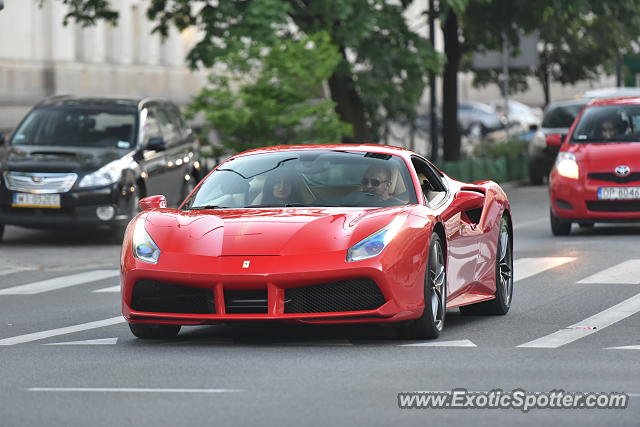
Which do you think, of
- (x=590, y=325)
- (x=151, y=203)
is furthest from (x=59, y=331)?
(x=590, y=325)

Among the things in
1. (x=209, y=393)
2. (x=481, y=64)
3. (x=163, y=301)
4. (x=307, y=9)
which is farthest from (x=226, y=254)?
(x=481, y=64)

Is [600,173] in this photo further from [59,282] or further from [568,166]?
[59,282]

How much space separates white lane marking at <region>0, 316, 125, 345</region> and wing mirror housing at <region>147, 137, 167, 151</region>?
350 inches

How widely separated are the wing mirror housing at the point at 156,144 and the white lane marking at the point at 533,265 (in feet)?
18.9

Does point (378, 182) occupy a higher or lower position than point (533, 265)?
higher

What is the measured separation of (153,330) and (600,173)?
9.99m

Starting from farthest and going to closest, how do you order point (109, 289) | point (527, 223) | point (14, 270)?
point (527, 223) → point (14, 270) → point (109, 289)

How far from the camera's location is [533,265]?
16.8m

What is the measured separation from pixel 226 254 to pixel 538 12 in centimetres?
2328

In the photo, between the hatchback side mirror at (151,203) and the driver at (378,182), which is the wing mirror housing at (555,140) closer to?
the driver at (378,182)

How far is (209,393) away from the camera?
8.52m

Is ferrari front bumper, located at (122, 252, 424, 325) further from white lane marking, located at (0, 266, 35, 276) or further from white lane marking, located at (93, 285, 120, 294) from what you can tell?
white lane marking, located at (0, 266, 35, 276)

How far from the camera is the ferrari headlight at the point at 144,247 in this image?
1054 centimetres

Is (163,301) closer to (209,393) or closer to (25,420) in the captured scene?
(209,393)
